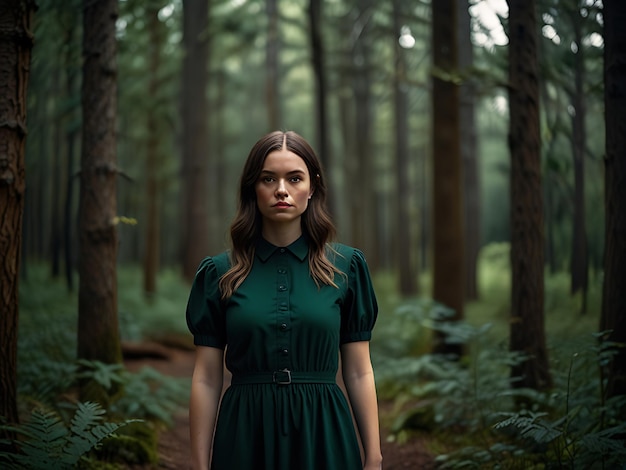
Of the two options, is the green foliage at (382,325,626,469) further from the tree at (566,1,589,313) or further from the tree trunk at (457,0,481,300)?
the tree trunk at (457,0,481,300)

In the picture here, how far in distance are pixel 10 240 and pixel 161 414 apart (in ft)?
10.1

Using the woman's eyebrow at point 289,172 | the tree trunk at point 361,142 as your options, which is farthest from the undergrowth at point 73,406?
the tree trunk at point 361,142

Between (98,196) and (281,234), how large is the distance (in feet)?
12.7

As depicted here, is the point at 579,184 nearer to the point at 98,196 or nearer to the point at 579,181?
the point at 579,181

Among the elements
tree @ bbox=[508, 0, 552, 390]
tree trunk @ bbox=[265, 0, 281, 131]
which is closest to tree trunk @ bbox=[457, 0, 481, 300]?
tree trunk @ bbox=[265, 0, 281, 131]

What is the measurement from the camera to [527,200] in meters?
A: 6.59

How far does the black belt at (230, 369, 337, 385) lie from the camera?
114 inches

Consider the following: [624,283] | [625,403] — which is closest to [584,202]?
[624,283]

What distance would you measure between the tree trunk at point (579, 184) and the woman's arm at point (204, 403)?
5.59 m

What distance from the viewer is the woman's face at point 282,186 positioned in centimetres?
302

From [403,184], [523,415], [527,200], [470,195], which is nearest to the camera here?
[523,415]

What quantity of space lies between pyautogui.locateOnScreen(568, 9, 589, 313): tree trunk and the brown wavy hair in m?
5.20

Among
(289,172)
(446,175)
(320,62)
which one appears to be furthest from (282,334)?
(320,62)

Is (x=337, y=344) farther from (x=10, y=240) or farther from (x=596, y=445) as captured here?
(x=10, y=240)
